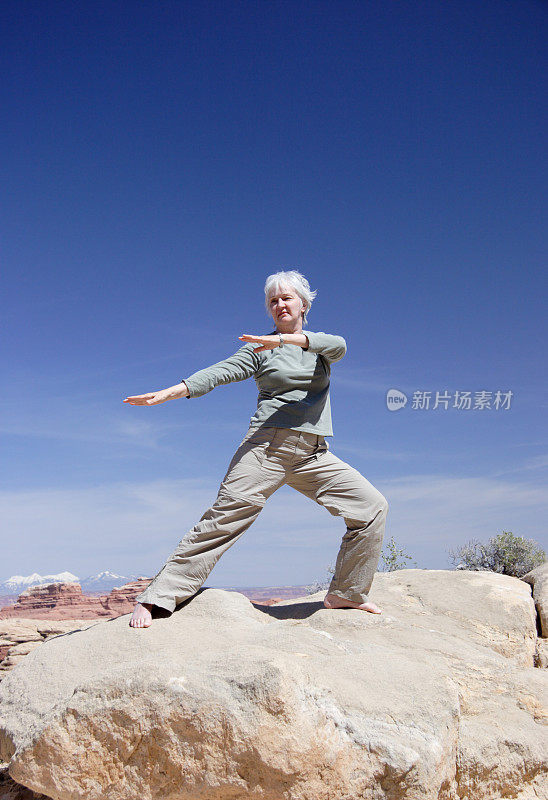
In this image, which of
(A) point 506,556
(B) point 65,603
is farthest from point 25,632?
(B) point 65,603

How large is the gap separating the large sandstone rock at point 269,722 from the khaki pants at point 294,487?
28.9 inches

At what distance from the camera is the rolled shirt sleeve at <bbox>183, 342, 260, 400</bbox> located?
14.4ft

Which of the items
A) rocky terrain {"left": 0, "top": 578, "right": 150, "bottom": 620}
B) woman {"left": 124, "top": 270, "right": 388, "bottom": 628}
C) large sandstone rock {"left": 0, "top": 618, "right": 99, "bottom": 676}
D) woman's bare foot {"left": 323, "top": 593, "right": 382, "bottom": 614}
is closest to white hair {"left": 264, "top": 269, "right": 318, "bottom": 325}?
woman {"left": 124, "top": 270, "right": 388, "bottom": 628}

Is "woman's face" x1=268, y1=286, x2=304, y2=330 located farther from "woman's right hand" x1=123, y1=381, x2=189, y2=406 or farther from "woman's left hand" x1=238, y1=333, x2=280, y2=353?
"woman's right hand" x1=123, y1=381, x2=189, y2=406

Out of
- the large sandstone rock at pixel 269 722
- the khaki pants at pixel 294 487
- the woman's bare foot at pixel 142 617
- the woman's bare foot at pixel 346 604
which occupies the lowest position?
the large sandstone rock at pixel 269 722

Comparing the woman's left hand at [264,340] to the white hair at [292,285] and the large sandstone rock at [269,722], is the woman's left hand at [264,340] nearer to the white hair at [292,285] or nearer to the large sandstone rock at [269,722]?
the white hair at [292,285]

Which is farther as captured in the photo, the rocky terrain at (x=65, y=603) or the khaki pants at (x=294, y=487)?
the rocky terrain at (x=65, y=603)

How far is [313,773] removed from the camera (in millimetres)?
2574

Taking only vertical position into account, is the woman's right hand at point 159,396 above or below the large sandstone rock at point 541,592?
above

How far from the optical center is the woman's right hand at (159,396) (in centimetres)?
411

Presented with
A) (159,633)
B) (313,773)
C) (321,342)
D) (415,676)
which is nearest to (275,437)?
(321,342)

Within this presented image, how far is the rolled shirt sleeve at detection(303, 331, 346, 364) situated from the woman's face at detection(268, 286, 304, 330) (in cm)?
42

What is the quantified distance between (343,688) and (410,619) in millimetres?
2372

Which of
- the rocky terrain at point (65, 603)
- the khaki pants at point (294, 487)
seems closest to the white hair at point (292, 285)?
the khaki pants at point (294, 487)
